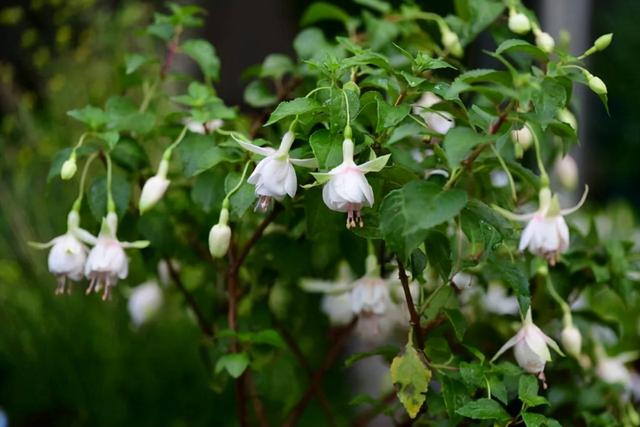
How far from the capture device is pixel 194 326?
1.71m

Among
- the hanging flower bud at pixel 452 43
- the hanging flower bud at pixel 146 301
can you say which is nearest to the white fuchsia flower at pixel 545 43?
the hanging flower bud at pixel 452 43

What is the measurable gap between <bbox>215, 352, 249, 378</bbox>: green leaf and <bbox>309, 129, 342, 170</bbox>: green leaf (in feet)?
0.89

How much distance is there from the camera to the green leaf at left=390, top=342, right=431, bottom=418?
2.64 feet

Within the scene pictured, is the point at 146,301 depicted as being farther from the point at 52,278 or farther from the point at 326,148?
the point at 326,148

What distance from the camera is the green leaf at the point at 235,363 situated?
35.9 inches

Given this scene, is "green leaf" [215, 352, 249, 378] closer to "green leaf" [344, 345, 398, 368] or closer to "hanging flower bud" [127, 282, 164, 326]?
"green leaf" [344, 345, 398, 368]

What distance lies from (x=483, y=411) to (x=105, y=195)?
1.48ft

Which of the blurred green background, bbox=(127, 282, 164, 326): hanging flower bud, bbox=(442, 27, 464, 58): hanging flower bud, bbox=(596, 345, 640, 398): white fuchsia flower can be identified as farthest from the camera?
the blurred green background

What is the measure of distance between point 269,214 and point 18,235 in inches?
49.4

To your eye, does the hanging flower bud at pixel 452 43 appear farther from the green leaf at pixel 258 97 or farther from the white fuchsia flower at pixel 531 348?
the white fuchsia flower at pixel 531 348

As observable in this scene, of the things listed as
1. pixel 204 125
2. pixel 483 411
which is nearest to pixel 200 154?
pixel 204 125

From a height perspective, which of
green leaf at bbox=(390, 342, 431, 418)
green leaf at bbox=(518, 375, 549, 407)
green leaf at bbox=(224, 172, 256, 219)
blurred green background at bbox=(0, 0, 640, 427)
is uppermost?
green leaf at bbox=(224, 172, 256, 219)

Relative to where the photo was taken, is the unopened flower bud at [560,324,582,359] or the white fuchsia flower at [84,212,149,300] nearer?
the white fuchsia flower at [84,212,149,300]

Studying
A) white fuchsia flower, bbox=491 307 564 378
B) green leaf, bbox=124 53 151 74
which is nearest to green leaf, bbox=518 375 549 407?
white fuchsia flower, bbox=491 307 564 378
